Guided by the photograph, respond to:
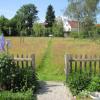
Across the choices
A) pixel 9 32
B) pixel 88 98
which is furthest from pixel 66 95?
pixel 9 32

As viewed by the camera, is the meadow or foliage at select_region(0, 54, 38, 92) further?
the meadow

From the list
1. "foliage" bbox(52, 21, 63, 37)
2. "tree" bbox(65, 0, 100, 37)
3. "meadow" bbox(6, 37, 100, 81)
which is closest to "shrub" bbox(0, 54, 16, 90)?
"meadow" bbox(6, 37, 100, 81)

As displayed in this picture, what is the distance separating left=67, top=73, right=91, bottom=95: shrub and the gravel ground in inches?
9.3

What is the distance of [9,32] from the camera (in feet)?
298

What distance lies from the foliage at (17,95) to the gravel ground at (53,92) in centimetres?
36

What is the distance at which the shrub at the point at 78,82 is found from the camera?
1124 centimetres

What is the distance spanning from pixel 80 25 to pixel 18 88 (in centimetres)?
7243

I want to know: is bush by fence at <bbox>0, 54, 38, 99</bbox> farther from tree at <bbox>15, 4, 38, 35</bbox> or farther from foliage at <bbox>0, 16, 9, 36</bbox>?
tree at <bbox>15, 4, 38, 35</bbox>

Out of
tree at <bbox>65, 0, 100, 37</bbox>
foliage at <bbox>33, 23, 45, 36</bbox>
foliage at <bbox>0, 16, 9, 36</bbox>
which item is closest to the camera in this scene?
tree at <bbox>65, 0, 100, 37</bbox>

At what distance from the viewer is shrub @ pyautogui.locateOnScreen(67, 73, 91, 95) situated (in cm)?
1124

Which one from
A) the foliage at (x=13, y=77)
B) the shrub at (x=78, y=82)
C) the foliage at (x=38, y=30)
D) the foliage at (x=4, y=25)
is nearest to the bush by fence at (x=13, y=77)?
the foliage at (x=13, y=77)

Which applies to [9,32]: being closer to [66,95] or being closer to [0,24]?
[0,24]

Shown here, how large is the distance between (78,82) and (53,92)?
92 cm

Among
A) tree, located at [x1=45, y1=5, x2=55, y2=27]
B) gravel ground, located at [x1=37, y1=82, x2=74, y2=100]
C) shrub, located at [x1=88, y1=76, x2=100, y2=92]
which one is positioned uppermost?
tree, located at [x1=45, y1=5, x2=55, y2=27]
